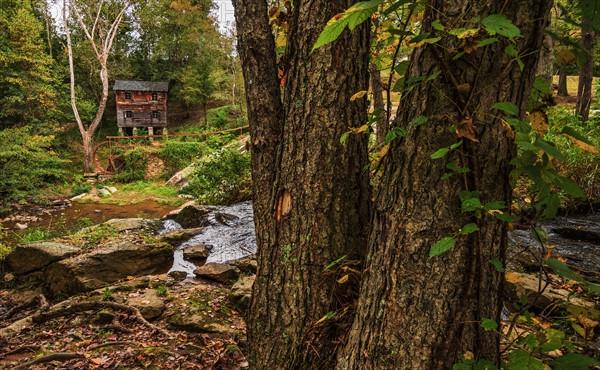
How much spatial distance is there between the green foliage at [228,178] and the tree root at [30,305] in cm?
602

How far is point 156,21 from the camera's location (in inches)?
1030

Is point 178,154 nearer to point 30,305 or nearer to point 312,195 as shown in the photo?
point 30,305

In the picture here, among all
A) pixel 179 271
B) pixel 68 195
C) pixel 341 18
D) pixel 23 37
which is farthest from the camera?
pixel 23 37

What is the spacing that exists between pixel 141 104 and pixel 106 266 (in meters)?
22.7

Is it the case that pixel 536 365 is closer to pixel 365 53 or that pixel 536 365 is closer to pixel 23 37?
pixel 365 53

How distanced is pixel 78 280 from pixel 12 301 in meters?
1.07

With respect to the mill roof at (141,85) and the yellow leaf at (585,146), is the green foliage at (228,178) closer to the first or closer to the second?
the yellow leaf at (585,146)

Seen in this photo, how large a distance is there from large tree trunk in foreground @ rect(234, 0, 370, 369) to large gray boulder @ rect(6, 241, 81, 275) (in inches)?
205

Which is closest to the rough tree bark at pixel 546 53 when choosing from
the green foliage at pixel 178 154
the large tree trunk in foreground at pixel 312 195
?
the large tree trunk in foreground at pixel 312 195

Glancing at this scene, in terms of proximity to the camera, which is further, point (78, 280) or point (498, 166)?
point (78, 280)

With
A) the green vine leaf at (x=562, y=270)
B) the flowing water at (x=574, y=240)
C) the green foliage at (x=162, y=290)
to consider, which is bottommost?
the green foliage at (x=162, y=290)

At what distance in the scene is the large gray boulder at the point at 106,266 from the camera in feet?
16.7

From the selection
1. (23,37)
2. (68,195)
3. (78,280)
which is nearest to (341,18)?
(78,280)

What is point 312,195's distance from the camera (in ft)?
5.80
